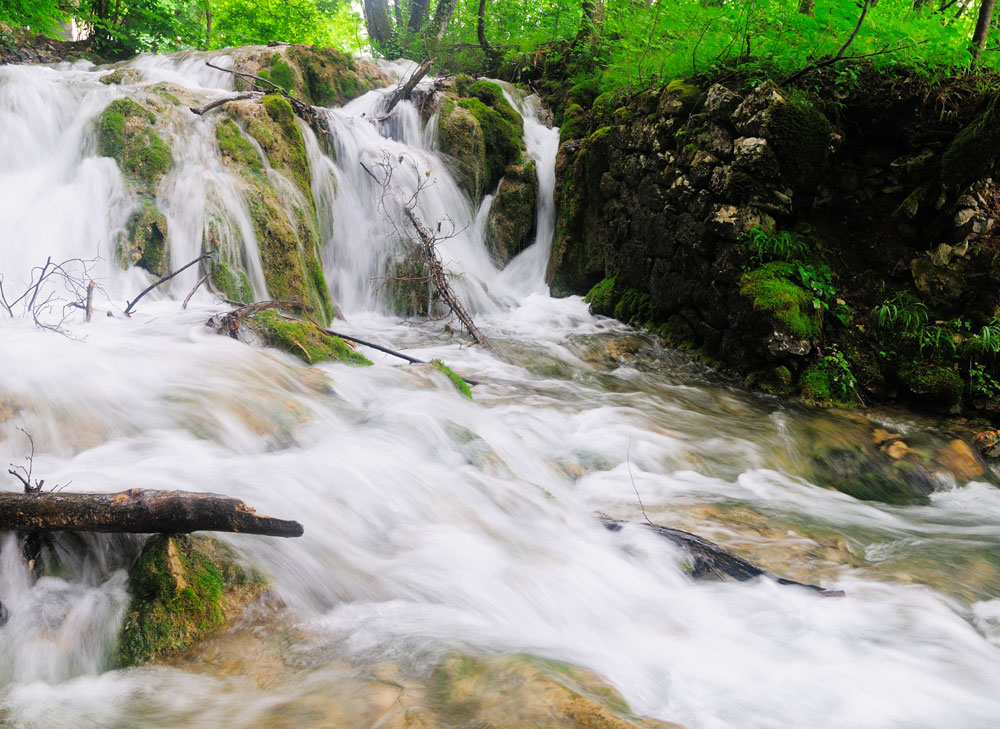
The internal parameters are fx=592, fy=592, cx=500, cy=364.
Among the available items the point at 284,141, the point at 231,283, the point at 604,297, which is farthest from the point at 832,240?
the point at 284,141

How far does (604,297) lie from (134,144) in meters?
6.11

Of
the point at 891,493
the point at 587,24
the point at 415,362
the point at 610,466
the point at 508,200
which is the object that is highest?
the point at 587,24

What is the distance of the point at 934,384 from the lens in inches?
209

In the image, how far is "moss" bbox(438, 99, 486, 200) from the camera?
34.1 feet

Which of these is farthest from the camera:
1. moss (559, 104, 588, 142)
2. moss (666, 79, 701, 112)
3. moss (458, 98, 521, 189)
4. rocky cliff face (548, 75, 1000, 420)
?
moss (458, 98, 521, 189)

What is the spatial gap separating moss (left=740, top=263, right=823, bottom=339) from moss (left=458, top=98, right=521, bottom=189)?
5.92 metres

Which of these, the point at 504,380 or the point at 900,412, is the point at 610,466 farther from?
the point at 900,412

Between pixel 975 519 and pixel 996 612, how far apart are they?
1.43 meters

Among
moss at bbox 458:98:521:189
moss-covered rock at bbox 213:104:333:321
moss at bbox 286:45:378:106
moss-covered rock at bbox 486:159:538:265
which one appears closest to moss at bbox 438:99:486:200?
moss at bbox 458:98:521:189

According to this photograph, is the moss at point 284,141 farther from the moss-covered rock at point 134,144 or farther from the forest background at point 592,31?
the forest background at point 592,31

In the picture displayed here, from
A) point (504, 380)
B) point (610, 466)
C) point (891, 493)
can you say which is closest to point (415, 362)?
point (504, 380)

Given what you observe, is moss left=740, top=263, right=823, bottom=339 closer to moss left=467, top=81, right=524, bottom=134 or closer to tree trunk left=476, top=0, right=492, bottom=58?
moss left=467, top=81, right=524, bottom=134

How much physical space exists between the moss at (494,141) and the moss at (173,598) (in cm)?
949

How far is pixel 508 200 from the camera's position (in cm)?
1033
